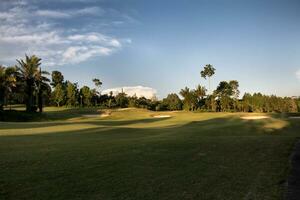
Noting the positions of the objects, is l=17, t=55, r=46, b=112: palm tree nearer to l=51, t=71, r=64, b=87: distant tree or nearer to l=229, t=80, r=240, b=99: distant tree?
l=51, t=71, r=64, b=87: distant tree

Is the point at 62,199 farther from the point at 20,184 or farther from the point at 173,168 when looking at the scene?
the point at 173,168

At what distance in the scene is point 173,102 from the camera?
391 ft

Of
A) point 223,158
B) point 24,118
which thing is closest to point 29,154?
point 223,158

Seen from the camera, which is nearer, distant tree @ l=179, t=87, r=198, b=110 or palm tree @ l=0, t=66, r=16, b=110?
palm tree @ l=0, t=66, r=16, b=110

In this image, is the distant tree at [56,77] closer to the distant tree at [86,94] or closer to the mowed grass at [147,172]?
the distant tree at [86,94]

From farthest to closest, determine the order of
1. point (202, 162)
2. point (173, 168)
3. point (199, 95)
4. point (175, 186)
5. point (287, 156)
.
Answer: point (199, 95) → point (287, 156) → point (202, 162) → point (173, 168) → point (175, 186)

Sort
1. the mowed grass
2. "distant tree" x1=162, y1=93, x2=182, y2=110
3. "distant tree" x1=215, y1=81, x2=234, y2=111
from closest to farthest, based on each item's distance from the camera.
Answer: the mowed grass < "distant tree" x1=215, y1=81, x2=234, y2=111 < "distant tree" x1=162, y1=93, x2=182, y2=110

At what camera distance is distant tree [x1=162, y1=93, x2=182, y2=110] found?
116 meters

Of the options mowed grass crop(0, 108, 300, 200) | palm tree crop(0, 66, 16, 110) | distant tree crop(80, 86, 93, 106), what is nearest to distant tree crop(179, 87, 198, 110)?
distant tree crop(80, 86, 93, 106)

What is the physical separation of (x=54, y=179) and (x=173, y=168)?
3.88 meters

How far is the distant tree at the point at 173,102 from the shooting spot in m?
116

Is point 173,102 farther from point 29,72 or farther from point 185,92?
point 29,72

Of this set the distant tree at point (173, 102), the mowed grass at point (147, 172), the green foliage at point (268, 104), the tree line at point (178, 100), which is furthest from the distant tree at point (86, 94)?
the mowed grass at point (147, 172)

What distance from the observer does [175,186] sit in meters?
8.64
